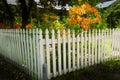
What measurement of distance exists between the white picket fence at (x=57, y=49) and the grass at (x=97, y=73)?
26cm

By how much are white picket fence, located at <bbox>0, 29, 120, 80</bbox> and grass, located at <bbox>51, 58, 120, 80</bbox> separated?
0.85 ft

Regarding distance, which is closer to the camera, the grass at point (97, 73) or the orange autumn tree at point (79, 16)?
the grass at point (97, 73)

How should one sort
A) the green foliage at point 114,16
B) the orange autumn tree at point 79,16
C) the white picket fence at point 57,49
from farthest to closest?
the green foliage at point 114,16 → the orange autumn tree at point 79,16 → the white picket fence at point 57,49

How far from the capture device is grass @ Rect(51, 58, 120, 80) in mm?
5430

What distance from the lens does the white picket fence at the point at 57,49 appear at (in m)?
5.28

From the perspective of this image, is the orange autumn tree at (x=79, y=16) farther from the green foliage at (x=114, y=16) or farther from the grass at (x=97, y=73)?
the green foliage at (x=114, y=16)

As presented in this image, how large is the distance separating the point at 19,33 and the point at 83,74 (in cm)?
246

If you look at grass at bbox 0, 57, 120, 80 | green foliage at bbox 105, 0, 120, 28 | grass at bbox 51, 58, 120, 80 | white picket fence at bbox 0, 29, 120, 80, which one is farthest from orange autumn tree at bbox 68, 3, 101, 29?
green foliage at bbox 105, 0, 120, 28

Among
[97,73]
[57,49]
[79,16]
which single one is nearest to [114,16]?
[79,16]

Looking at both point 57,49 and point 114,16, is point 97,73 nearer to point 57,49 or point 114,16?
point 57,49

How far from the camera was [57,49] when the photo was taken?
5777 millimetres

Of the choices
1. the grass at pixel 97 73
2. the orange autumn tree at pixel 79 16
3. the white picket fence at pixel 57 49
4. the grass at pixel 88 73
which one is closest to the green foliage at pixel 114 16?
the orange autumn tree at pixel 79 16

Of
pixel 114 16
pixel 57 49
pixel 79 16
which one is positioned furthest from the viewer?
pixel 114 16

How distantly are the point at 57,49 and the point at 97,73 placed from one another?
4.65 ft
